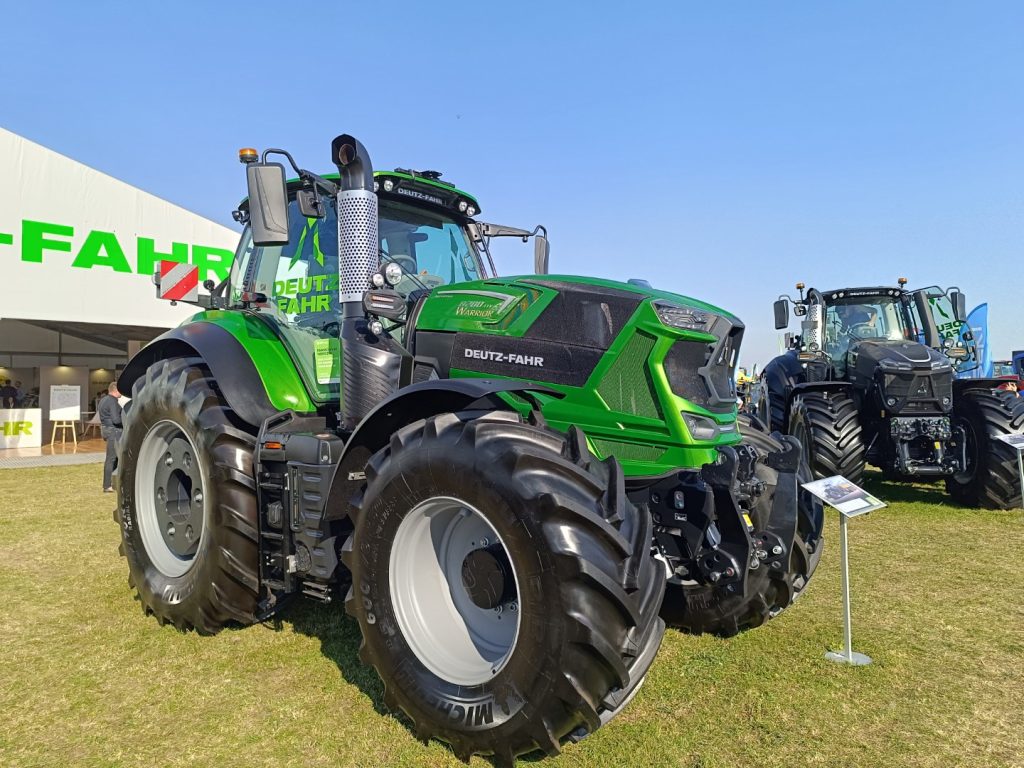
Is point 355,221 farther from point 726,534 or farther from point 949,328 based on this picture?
point 949,328

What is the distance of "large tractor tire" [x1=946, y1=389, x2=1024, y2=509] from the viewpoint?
7.66m

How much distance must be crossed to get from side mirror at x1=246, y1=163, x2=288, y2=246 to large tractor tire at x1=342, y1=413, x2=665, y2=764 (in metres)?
1.16

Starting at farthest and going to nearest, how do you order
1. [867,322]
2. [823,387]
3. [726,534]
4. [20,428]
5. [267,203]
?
[20,428] → [867,322] → [823,387] → [267,203] → [726,534]

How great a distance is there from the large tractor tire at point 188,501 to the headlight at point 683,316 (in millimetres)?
2262

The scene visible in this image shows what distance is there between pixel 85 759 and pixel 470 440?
1938 millimetres

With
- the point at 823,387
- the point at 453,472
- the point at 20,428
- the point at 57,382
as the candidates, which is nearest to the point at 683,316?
the point at 453,472

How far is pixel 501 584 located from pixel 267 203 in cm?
199

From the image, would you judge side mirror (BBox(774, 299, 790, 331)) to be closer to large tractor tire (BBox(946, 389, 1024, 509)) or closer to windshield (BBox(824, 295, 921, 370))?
windshield (BBox(824, 295, 921, 370))

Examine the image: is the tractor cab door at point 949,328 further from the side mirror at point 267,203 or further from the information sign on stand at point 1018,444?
the side mirror at point 267,203

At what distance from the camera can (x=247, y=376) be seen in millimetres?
3896

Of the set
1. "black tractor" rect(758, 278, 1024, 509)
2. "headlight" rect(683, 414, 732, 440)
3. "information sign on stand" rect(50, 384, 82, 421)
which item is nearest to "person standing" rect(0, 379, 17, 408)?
"information sign on stand" rect(50, 384, 82, 421)

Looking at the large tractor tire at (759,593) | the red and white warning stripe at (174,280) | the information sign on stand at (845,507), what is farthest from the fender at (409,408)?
the red and white warning stripe at (174,280)

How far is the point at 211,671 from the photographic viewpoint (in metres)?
3.49

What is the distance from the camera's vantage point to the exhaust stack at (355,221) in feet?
11.3
